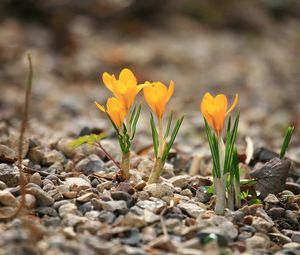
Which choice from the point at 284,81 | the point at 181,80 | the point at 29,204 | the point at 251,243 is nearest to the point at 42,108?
the point at 181,80

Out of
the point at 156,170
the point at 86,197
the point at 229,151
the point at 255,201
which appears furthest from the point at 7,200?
the point at 255,201

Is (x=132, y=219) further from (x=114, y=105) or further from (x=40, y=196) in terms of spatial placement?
(x=114, y=105)

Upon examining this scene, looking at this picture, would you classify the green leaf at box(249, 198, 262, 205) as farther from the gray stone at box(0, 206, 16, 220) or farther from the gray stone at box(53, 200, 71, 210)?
the gray stone at box(0, 206, 16, 220)

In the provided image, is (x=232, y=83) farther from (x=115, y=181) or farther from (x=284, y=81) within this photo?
(x=115, y=181)

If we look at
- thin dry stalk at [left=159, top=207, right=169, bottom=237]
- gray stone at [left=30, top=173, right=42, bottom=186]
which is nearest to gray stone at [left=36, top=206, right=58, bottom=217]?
gray stone at [left=30, top=173, right=42, bottom=186]

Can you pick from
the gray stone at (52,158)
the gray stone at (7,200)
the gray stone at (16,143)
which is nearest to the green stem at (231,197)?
the gray stone at (7,200)

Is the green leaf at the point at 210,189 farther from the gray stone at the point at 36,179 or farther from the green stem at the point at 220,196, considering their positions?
the gray stone at the point at 36,179
